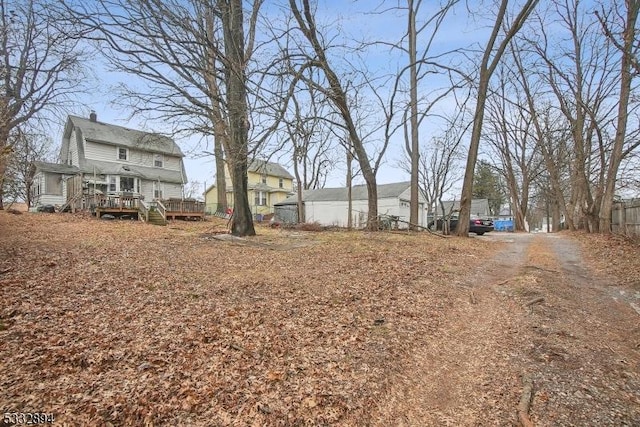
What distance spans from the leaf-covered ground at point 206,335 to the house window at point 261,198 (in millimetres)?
26709

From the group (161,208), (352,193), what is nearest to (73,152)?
(161,208)

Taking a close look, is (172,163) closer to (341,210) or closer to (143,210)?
(143,210)

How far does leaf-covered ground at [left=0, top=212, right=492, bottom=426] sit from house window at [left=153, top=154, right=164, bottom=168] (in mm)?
19075

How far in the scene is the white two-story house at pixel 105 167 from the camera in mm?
20219

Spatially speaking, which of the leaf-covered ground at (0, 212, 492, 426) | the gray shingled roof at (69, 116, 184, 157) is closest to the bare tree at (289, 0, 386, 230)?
the leaf-covered ground at (0, 212, 492, 426)

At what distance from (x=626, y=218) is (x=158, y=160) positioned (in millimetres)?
26295

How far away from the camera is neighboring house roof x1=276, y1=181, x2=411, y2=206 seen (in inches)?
1057

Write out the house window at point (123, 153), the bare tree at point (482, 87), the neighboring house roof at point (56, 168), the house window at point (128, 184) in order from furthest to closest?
1. the house window at point (123, 153)
2. the house window at point (128, 184)
3. the neighboring house roof at point (56, 168)
4. the bare tree at point (482, 87)

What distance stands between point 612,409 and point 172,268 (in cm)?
590

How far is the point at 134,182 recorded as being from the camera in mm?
22047

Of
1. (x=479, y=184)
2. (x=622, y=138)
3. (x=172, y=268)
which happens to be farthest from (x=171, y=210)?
(x=479, y=184)

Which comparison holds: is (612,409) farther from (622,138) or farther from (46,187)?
(46,187)

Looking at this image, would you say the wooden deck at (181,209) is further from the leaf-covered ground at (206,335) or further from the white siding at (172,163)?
the leaf-covered ground at (206,335)

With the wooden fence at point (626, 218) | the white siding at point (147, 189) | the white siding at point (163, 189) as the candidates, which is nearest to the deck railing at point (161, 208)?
the white siding at point (163, 189)
